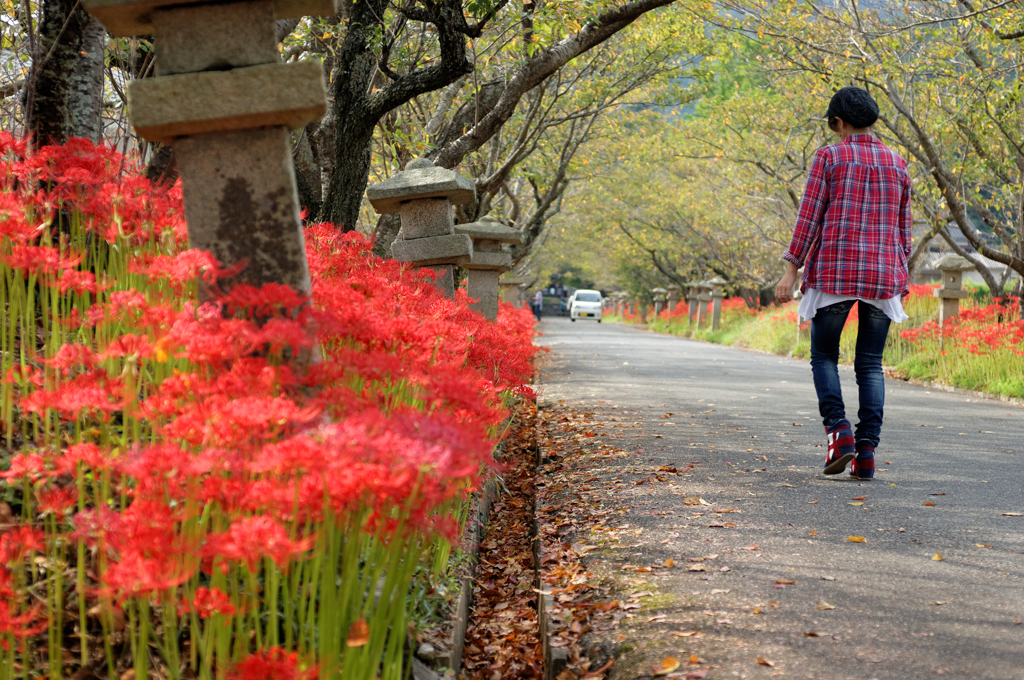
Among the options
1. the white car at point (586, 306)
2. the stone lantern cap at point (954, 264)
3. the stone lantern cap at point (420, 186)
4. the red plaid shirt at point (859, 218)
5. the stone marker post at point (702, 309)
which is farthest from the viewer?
the white car at point (586, 306)

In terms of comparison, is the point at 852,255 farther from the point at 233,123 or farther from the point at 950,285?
the point at 950,285

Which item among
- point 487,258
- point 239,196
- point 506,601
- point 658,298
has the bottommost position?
point 506,601

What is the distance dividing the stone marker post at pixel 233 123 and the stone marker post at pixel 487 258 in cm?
621

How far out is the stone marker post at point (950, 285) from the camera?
508 inches

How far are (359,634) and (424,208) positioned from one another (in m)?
5.64

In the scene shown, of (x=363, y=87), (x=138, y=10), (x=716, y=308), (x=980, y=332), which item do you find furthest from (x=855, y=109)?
(x=716, y=308)

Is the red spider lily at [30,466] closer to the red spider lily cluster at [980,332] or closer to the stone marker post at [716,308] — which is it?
the red spider lily cluster at [980,332]

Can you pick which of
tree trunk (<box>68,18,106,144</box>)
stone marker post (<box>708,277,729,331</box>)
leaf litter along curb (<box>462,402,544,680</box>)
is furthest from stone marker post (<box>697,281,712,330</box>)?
tree trunk (<box>68,18,106,144</box>)

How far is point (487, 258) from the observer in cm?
945

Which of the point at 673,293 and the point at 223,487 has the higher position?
the point at 673,293

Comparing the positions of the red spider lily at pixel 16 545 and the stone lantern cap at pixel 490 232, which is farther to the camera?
the stone lantern cap at pixel 490 232

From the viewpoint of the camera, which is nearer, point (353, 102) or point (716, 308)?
point (353, 102)

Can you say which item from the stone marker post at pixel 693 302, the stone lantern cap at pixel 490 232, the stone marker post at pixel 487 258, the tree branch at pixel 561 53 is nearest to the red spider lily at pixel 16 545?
the tree branch at pixel 561 53

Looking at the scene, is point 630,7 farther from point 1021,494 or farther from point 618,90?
point 618,90
